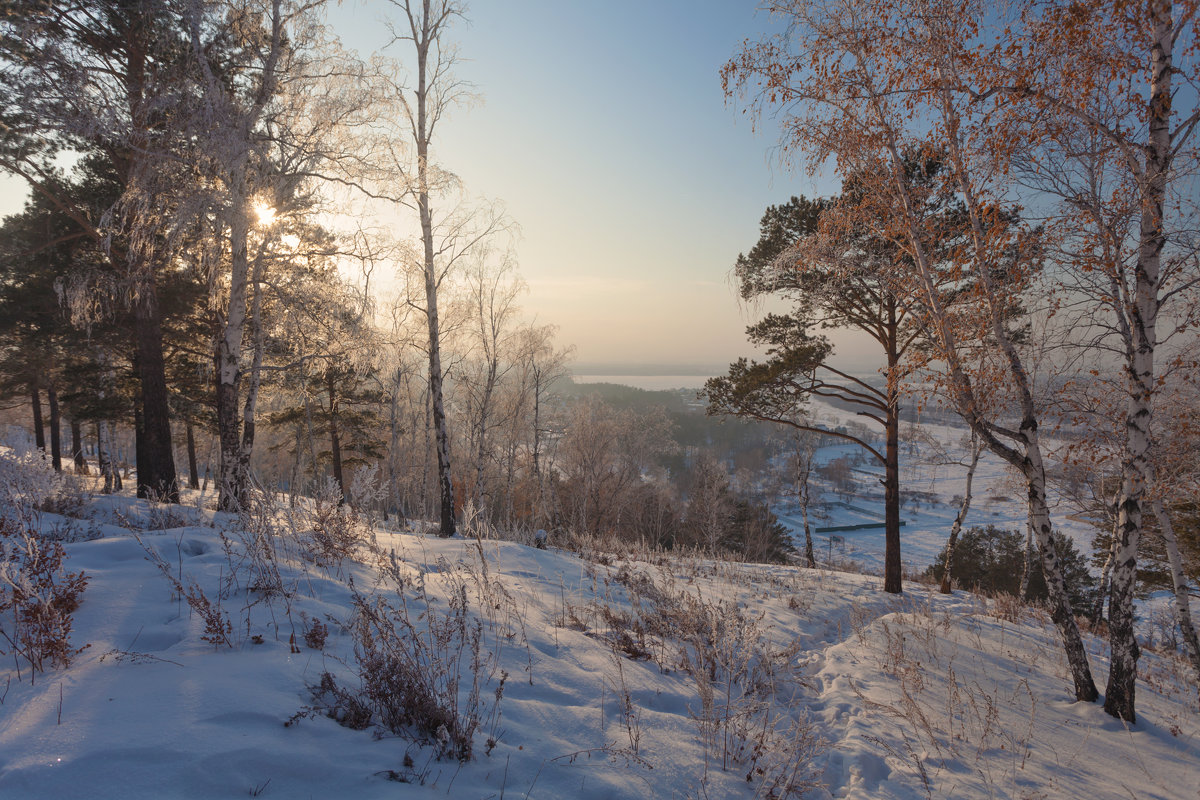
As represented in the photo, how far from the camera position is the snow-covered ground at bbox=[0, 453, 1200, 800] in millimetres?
2135

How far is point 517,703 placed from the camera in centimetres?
316

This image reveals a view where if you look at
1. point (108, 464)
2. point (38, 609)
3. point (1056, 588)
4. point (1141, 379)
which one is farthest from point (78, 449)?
point (1141, 379)

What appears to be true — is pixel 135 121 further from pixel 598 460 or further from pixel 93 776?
pixel 598 460

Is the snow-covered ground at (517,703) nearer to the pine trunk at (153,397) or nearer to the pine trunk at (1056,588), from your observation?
the pine trunk at (1056,588)

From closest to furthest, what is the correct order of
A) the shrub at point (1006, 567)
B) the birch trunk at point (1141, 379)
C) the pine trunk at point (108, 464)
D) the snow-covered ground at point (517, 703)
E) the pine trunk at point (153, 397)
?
the snow-covered ground at point (517, 703), the birch trunk at point (1141, 379), the pine trunk at point (153, 397), the pine trunk at point (108, 464), the shrub at point (1006, 567)

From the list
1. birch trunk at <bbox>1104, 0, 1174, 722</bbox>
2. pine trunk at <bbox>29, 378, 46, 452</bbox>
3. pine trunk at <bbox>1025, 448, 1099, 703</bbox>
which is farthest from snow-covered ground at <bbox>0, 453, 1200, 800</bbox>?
pine trunk at <bbox>29, 378, 46, 452</bbox>

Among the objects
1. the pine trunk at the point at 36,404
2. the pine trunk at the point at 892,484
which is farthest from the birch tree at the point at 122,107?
the pine trunk at the point at 36,404

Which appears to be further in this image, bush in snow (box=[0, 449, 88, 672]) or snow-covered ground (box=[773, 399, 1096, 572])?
snow-covered ground (box=[773, 399, 1096, 572])

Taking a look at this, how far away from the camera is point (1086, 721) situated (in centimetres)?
436

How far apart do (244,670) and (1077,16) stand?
308 inches

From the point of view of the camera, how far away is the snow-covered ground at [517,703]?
7.00 ft

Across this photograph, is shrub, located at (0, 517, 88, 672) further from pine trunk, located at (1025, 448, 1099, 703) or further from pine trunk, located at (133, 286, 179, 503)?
pine trunk, located at (133, 286, 179, 503)

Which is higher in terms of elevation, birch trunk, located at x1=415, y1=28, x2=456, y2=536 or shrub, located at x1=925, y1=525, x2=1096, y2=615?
birch trunk, located at x1=415, y1=28, x2=456, y2=536

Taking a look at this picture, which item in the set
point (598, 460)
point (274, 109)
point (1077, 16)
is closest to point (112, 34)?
point (274, 109)
